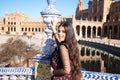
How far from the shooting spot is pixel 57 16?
19.6 ft

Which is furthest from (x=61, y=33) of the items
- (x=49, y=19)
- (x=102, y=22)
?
(x=102, y=22)

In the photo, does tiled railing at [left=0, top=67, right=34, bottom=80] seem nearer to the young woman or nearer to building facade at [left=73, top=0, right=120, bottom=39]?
the young woman

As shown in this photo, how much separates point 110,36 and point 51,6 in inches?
2087

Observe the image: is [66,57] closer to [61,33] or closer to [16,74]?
[61,33]

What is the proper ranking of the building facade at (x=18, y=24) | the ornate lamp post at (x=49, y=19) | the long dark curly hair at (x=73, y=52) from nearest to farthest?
the long dark curly hair at (x=73, y=52)
the ornate lamp post at (x=49, y=19)
the building facade at (x=18, y=24)

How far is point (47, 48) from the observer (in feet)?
18.9

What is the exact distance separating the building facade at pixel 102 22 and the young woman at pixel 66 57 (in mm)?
53531

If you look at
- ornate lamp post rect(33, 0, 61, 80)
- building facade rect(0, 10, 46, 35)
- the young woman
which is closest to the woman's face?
the young woman

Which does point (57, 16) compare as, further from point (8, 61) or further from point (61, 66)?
point (8, 61)

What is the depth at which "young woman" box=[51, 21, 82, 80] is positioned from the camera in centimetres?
372

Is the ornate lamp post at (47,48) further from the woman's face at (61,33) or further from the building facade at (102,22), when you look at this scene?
the building facade at (102,22)

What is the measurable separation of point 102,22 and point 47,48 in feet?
193

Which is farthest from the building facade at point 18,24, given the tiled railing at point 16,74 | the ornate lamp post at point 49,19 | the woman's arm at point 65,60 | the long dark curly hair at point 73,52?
the woman's arm at point 65,60

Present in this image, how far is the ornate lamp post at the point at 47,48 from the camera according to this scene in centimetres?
577
